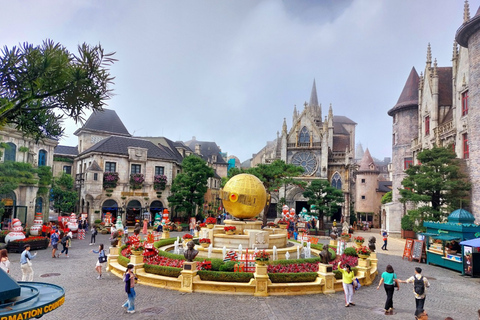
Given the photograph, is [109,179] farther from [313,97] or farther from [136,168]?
[313,97]

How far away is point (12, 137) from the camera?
3119 cm

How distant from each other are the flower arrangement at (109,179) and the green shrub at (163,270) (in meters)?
28.3

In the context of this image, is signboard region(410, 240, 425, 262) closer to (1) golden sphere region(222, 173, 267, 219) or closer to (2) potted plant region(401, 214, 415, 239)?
(2) potted plant region(401, 214, 415, 239)

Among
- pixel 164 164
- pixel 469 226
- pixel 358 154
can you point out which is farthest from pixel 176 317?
pixel 358 154

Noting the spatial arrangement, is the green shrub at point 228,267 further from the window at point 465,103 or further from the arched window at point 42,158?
the arched window at point 42,158

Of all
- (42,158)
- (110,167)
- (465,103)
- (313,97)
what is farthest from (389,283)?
(313,97)

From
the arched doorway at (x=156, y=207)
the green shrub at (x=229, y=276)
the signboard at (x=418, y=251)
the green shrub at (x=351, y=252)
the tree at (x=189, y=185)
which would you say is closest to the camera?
the green shrub at (x=229, y=276)

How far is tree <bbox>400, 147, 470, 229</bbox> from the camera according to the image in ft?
85.1

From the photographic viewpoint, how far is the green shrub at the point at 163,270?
538 inches

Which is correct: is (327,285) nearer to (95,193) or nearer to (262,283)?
(262,283)

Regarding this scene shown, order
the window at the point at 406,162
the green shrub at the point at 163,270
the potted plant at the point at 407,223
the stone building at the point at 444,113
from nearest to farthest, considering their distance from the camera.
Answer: the green shrub at the point at 163,270 < the stone building at the point at 444,113 < the potted plant at the point at 407,223 < the window at the point at 406,162

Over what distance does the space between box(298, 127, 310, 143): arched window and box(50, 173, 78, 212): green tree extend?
37.3 meters

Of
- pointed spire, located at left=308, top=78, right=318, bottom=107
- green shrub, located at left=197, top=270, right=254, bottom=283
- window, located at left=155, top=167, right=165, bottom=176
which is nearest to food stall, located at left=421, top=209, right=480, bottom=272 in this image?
green shrub, located at left=197, top=270, right=254, bottom=283

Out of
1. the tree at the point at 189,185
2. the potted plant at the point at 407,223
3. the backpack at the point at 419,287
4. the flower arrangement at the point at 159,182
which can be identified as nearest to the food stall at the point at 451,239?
the potted plant at the point at 407,223
